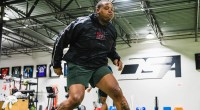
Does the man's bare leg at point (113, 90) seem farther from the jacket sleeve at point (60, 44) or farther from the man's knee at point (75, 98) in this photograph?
the jacket sleeve at point (60, 44)

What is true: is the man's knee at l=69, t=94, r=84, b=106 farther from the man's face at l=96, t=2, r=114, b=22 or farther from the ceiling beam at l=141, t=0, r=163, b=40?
the ceiling beam at l=141, t=0, r=163, b=40

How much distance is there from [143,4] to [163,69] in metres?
4.21

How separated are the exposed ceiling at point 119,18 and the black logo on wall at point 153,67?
0.88 meters

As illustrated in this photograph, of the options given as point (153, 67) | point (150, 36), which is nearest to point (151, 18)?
point (150, 36)

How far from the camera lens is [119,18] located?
31.1ft

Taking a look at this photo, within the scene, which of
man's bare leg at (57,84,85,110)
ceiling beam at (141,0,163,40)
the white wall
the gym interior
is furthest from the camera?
the white wall

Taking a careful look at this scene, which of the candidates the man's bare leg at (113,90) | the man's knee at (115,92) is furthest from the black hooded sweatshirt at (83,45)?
the man's knee at (115,92)

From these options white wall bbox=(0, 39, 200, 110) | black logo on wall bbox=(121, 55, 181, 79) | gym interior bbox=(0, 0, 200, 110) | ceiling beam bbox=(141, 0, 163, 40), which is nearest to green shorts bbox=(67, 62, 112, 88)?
ceiling beam bbox=(141, 0, 163, 40)

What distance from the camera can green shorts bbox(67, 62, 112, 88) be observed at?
2.26 metres

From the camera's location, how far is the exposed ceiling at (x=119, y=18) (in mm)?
8211

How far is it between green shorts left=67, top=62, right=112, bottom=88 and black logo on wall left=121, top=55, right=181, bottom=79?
30.4 feet

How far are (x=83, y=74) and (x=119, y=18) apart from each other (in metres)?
7.39

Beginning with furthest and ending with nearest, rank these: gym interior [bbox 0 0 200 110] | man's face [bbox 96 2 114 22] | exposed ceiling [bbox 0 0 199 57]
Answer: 1. gym interior [bbox 0 0 200 110]
2. exposed ceiling [bbox 0 0 199 57]
3. man's face [bbox 96 2 114 22]

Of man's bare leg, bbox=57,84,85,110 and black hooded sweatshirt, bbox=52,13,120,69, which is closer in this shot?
man's bare leg, bbox=57,84,85,110
